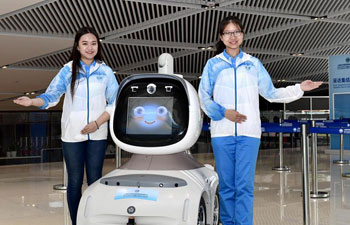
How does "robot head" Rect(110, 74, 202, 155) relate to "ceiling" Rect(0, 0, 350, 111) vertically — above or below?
below

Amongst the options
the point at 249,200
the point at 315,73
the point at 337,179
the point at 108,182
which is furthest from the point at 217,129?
the point at 315,73

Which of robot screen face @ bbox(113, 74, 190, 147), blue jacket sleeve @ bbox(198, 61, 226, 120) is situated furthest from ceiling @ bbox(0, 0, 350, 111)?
blue jacket sleeve @ bbox(198, 61, 226, 120)

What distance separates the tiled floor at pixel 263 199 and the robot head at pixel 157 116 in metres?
1.87

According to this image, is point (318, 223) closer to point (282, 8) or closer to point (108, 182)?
point (108, 182)

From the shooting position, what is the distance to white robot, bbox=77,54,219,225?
9.86 ft

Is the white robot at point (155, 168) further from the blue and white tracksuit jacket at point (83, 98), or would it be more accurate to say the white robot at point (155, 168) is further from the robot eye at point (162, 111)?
the blue and white tracksuit jacket at point (83, 98)

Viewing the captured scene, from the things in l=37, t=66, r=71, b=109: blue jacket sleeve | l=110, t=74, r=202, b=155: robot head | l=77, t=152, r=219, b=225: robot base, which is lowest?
l=77, t=152, r=219, b=225: robot base

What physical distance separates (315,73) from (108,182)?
15.4 metres

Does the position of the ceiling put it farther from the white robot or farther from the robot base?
the robot base

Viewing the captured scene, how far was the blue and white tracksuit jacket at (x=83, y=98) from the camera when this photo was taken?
3551 millimetres

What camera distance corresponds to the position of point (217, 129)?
3.32m

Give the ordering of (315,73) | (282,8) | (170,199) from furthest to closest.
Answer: (315,73) → (282,8) → (170,199)

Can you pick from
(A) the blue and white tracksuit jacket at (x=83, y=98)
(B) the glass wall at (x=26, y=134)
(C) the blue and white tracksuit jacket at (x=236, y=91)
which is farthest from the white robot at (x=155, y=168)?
(B) the glass wall at (x=26, y=134)

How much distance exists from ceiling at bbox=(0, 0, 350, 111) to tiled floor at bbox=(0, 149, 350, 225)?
274 cm
